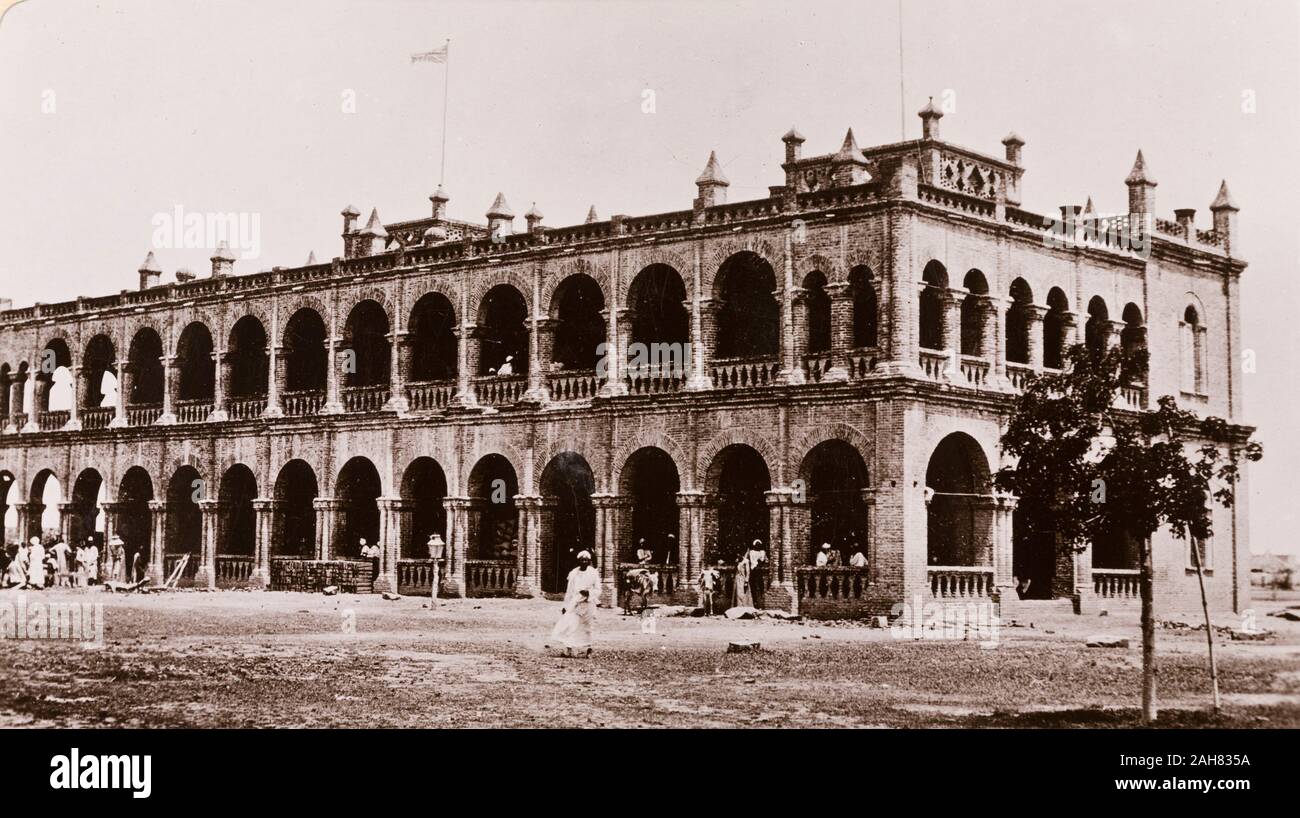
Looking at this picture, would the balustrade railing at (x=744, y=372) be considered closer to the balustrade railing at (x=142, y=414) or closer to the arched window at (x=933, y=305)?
the arched window at (x=933, y=305)

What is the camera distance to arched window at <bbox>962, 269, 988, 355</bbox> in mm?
29906

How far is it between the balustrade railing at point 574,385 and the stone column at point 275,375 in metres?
8.07

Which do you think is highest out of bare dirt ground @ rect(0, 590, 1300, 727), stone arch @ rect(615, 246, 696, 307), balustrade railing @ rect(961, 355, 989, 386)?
stone arch @ rect(615, 246, 696, 307)

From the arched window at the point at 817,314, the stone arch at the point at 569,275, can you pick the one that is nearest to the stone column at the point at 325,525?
the stone arch at the point at 569,275

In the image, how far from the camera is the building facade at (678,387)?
94.6 ft

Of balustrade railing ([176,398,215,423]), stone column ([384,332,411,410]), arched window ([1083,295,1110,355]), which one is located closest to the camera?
arched window ([1083,295,1110,355])

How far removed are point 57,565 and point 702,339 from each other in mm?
18123

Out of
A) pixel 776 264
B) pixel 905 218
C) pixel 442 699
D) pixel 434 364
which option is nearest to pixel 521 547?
pixel 434 364

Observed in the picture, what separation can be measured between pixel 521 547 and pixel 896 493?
351 inches

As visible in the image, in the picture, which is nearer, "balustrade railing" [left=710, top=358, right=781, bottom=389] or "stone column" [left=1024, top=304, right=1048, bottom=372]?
"balustrade railing" [left=710, top=358, right=781, bottom=389]

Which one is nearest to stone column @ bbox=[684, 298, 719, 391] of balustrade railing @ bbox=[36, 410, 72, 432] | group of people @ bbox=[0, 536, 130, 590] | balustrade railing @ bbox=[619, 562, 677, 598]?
balustrade railing @ bbox=[619, 562, 677, 598]

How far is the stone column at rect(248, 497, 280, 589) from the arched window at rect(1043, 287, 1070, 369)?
709 inches

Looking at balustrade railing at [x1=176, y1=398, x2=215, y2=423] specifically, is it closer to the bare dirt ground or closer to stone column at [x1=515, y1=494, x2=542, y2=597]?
stone column at [x1=515, y1=494, x2=542, y2=597]

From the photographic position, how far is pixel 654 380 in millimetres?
31375
